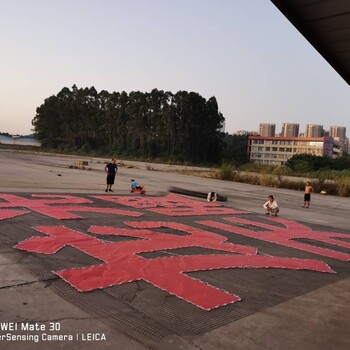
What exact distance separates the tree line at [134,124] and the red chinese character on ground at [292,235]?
6896 centimetres

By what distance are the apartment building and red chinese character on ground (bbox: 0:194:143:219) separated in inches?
4389

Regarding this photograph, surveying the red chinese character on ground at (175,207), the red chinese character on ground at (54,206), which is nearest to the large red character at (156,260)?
the red chinese character on ground at (54,206)

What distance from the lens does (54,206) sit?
1199 cm

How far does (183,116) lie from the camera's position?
267 ft

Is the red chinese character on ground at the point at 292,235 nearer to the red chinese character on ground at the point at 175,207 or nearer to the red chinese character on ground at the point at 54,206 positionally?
the red chinese character on ground at the point at 175,207

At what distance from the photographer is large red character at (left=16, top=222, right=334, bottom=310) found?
5.35 metres

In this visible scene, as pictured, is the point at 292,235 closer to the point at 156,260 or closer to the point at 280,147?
the point at 156,260

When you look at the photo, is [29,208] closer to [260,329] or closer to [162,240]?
[162,240]

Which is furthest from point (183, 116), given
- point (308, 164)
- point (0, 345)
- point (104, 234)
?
point (0, 345)

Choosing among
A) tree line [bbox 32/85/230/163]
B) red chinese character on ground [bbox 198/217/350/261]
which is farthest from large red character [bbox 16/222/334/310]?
tree line [bbox 32/85/230/163]

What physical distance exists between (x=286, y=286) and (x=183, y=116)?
76.5 metres

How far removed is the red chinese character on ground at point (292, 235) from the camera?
29.9ft

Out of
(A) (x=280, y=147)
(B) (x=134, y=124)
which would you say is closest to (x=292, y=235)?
(B) (x=134, y=124)

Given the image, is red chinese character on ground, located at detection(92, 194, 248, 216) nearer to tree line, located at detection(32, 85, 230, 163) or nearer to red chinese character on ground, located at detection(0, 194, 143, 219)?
red chinese character on ground, located at detection(0, 194, 143, 219)
